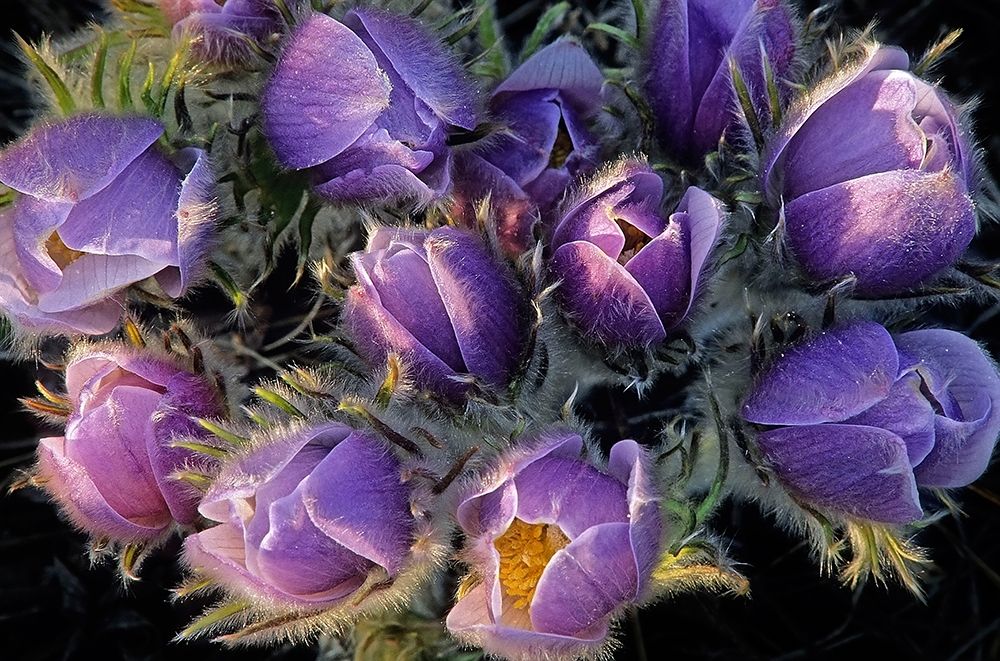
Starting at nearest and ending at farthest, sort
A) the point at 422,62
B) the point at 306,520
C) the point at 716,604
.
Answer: the point at 306,520 < the point at 422,62 < the point at 716,604

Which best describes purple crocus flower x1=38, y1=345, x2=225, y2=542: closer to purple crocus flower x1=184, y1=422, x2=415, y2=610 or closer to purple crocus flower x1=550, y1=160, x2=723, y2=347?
purple crocus flower x1=184, y1=422, x2=415, y2=610

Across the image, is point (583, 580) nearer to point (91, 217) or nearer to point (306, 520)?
point (306, 520)

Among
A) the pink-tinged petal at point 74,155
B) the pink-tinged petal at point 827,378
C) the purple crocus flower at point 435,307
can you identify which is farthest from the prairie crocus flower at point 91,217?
the pink-tinged petal at point 827,378

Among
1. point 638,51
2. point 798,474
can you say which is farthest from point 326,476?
point 638,51

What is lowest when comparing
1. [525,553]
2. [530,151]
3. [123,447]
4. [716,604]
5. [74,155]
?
[716,604]

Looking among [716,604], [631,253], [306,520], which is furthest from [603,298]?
[716,604]

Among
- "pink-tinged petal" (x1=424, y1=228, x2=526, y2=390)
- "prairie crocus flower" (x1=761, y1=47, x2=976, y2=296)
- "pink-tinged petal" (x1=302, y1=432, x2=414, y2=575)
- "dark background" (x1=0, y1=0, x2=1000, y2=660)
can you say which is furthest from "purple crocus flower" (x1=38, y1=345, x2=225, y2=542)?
"prairie crocus flower" (x1=761, y1=47, x2=976, y2=296)

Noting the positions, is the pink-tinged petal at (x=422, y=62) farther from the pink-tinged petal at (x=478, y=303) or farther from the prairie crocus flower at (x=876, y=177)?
the prairie crocus flower at (x=876, y=177)
